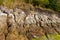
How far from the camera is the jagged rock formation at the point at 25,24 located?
1231 cm

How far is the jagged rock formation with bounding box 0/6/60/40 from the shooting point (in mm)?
12312

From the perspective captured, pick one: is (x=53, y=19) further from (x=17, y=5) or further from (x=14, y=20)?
(x=14, y=20)

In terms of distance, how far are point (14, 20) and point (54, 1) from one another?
6.93 meters

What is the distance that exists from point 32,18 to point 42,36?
1.27 meters

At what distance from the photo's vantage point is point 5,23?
12.2 meters

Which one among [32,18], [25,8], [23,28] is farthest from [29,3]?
[23,28]

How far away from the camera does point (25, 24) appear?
45.4ft

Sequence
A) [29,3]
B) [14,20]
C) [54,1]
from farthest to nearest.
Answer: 1. [54,1]
2. [29,3]
3. [14,20]

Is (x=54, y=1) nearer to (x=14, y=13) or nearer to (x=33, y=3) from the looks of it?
(x=33, y=3)

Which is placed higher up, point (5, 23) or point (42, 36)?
point (5, 23)

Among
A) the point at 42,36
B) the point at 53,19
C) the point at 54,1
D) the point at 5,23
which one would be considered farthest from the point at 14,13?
the point at 54,1

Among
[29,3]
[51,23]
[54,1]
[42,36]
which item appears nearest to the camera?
[42,36]

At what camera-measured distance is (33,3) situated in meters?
18.3

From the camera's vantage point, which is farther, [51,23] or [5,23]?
[51,23]
